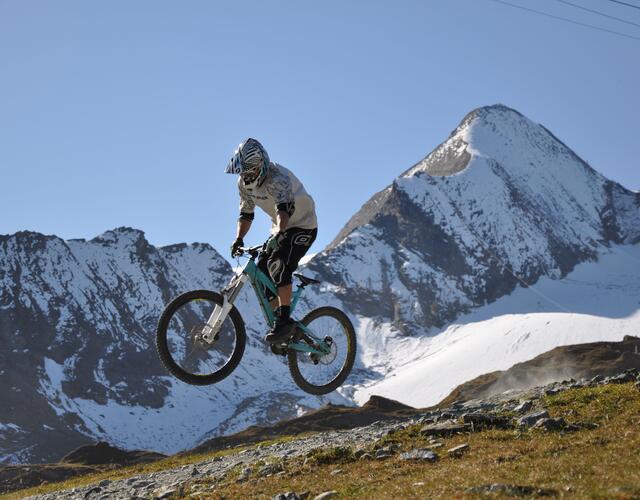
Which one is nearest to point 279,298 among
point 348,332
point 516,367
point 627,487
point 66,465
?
point 348,332

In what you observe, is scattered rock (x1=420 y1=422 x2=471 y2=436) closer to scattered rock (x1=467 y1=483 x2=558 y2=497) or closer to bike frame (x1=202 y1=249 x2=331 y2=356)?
bike frame (x1=202 y1=249 x2=331 y2=356)

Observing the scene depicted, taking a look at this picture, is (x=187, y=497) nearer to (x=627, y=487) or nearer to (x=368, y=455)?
(x=368, y=455)

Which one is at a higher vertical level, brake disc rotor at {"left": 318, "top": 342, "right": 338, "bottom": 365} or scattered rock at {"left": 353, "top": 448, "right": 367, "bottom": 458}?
brake disc rotor at {"left": 318, "top": 342, "right": 338, "bottom": 365}

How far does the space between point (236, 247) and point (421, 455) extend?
5936mm

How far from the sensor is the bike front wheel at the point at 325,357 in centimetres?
1808

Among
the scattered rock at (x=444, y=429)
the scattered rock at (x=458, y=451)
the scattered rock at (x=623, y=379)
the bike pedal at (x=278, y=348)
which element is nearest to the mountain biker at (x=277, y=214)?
the bike pedal at (x=278, y=348)

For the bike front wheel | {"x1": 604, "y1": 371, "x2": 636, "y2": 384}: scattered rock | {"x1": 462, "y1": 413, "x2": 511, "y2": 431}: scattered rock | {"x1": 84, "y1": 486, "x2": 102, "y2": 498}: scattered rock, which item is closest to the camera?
the bike front wheel

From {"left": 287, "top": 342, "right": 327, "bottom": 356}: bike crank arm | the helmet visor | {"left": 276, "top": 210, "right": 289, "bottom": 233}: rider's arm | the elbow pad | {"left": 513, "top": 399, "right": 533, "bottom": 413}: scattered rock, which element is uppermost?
the helmet visor

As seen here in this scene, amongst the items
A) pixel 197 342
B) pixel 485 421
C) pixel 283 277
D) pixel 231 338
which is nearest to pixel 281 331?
pixel 283 277

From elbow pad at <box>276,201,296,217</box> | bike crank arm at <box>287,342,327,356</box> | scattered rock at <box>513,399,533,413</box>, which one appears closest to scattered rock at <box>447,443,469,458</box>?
bike crank arm at <box>287,342,327,356</box>

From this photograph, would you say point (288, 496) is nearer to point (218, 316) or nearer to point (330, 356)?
point (218, 316)

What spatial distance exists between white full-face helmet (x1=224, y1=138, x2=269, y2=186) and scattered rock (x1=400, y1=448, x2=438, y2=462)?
6.69m

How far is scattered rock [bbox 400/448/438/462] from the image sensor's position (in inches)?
632

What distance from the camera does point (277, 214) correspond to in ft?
53.9
